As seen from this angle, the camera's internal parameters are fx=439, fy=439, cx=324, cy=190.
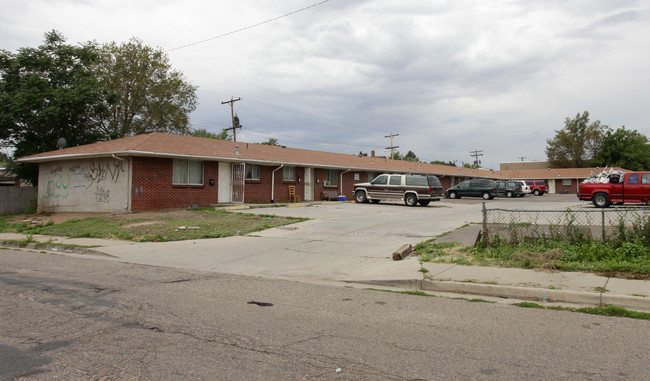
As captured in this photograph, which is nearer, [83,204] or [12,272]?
[12,272]

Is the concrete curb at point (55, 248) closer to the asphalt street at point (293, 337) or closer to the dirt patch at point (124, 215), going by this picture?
the dirt patch at point (124, 215)

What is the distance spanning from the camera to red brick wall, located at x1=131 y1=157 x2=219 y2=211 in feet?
67.2

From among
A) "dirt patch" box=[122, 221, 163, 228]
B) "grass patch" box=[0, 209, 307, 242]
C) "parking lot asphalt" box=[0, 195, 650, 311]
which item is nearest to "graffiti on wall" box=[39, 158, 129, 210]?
"grass patch" box=[0, 209, 307, 242]

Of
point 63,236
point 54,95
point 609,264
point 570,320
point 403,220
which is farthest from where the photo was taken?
point 54,95

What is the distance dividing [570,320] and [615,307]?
3.32 ft

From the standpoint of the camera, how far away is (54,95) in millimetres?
27266

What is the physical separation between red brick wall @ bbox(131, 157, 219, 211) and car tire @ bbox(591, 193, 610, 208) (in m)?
19.6

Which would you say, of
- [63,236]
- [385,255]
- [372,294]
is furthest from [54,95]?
[372,294]

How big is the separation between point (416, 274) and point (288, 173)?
70.5 ft

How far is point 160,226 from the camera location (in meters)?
→ 15.8

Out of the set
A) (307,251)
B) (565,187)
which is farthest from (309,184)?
(565,187)

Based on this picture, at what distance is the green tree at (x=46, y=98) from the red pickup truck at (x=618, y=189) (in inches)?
1165

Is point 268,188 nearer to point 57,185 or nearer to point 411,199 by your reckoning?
point 411,199

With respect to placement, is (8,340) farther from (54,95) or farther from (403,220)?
(54,95)
